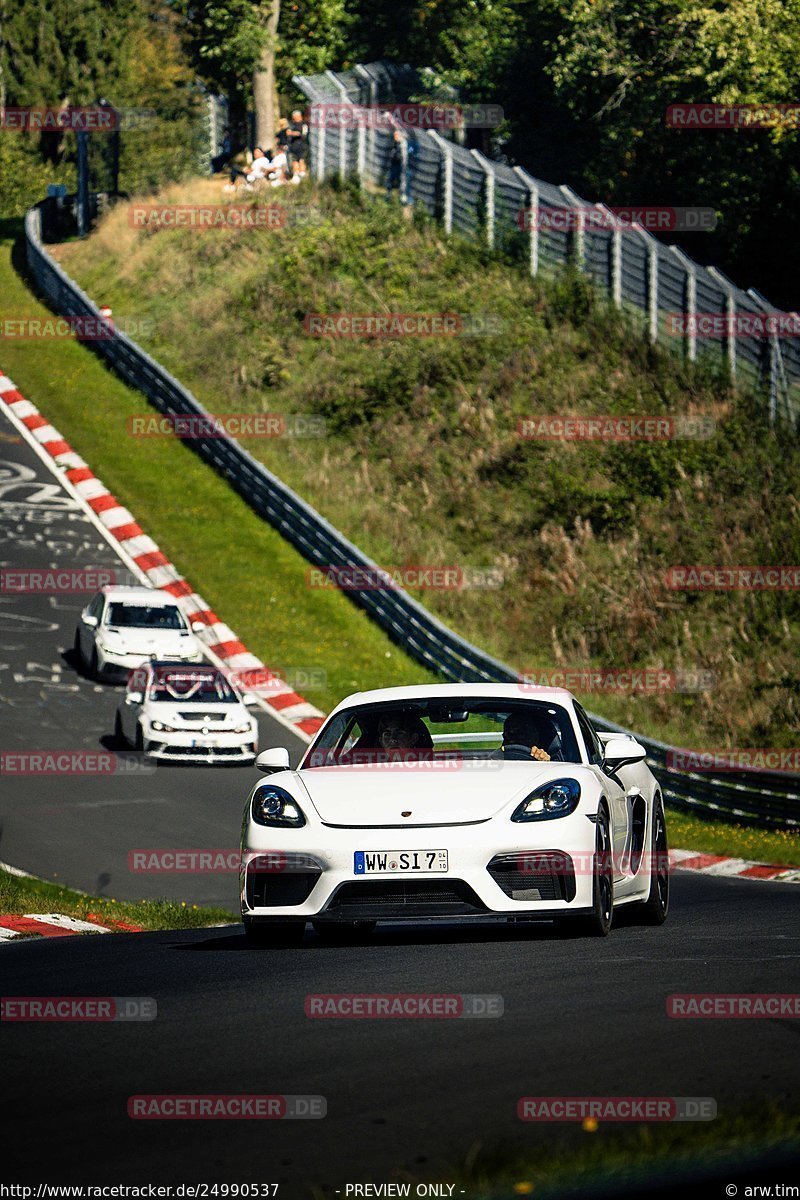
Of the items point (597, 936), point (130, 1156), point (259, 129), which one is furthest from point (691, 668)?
point (259, 129)

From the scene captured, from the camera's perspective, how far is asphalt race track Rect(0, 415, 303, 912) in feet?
57.8

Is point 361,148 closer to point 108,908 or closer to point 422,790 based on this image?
point 108,908

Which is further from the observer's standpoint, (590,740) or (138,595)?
(138,595)

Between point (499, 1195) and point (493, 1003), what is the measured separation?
2.73 m

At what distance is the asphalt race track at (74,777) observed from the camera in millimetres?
17625

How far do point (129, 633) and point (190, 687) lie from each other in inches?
131

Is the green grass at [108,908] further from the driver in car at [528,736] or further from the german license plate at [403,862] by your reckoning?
the german license plate at [403,862]

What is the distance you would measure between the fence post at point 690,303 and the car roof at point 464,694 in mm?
29419

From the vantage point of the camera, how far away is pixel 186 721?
2325 cm

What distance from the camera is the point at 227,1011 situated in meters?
7.32
